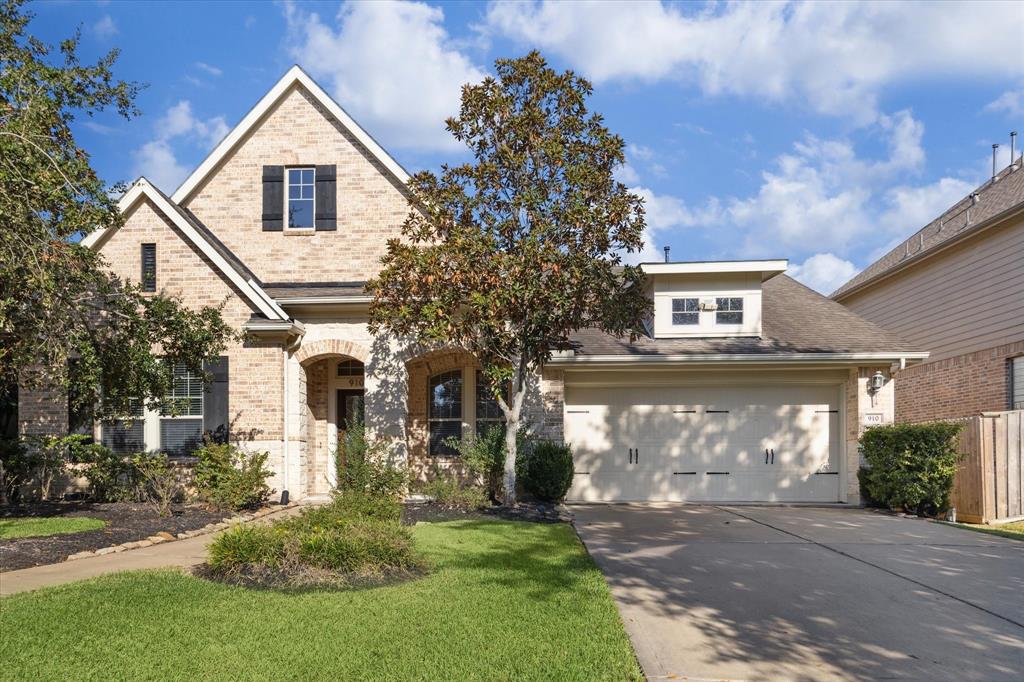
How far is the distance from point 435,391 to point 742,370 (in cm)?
630

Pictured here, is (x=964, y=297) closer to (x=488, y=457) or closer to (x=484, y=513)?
(x=488, y=457)

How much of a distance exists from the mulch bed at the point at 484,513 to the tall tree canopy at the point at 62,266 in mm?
4013

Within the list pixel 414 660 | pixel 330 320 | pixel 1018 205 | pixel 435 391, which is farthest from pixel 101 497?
pixel 1018 205

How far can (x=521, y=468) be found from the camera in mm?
13883

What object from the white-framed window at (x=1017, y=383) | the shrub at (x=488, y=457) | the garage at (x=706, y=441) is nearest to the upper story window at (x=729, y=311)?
the garage at (x=706, y=441)

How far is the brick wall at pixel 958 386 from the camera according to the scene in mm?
16359

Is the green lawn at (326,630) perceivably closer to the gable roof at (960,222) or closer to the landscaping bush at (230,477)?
the landscaping bush at (230,477)

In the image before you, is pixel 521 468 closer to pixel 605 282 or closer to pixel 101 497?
pixel 605 282

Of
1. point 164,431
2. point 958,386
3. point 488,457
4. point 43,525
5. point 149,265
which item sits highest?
point 149,265

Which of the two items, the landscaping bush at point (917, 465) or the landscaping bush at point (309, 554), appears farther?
the landscaping bush at point (917, 465)

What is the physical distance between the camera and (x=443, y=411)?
610 inches

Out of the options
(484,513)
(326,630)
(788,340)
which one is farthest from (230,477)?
(788,340)

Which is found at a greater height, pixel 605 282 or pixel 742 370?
pixel 605 282

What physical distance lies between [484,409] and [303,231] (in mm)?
5239
